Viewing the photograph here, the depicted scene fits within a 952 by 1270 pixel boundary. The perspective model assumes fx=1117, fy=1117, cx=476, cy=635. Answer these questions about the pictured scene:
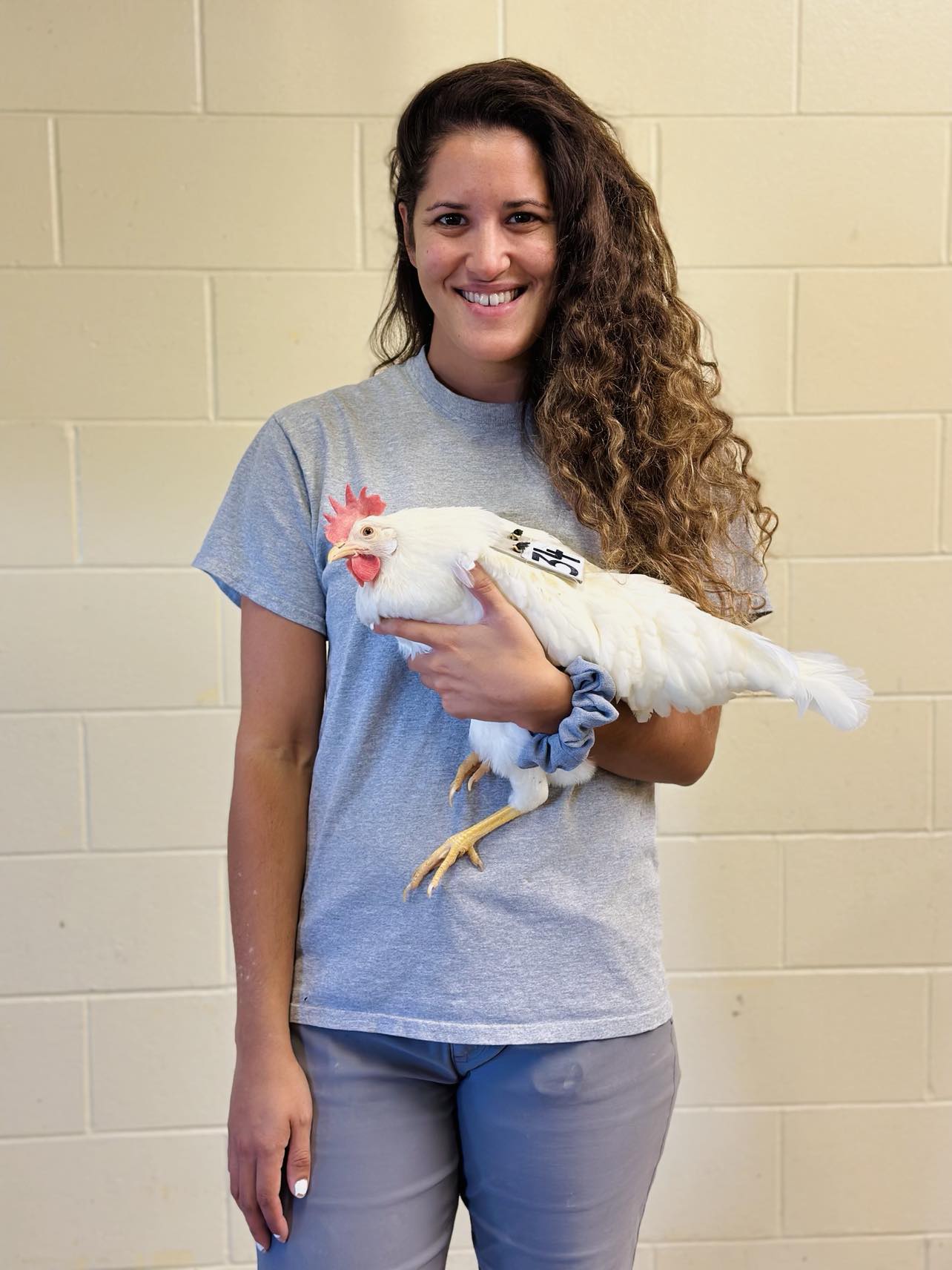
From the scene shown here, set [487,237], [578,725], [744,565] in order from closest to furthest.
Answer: [578,725] < [487,237] < [744,565]

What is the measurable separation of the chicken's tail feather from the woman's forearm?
526 millimetres

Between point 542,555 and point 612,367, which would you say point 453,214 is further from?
point 542,555

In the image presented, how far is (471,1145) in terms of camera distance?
114cm

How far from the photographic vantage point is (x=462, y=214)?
1.17 metres

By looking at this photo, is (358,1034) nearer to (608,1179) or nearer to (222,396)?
(608,1179)

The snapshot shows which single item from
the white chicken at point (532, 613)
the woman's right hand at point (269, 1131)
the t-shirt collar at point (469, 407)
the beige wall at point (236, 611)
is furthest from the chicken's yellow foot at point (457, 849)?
the beige wall at point (236, 611)

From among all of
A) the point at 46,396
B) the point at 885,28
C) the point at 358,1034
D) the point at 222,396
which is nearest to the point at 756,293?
the point at 885,28

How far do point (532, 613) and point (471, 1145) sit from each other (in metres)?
0.55

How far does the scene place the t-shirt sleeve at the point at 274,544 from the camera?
116 cm

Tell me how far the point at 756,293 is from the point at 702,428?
0.79 metres

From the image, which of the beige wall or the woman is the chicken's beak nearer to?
the woman

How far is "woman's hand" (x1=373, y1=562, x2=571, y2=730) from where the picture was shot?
104cm

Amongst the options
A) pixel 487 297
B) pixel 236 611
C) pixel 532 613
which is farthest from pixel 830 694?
pixel 236 611

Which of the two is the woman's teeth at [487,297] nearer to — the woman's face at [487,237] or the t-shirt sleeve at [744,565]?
the woman's face at [487,237]
